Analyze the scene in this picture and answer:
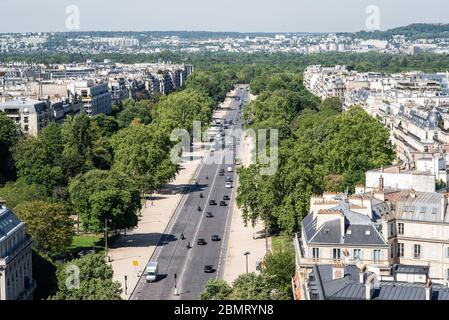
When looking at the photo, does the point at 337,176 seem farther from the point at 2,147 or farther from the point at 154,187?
the point at 2,147

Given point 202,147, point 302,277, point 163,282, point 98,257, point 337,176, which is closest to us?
point 302,277

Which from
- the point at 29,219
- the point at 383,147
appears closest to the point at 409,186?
the point at 29,219

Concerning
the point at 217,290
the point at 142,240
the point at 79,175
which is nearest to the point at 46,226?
the point at 142,240

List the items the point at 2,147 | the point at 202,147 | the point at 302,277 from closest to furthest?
the point at 302,277 < the point at 2,147 < the point at 202,147

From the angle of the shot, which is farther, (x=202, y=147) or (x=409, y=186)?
(x=202, y=147)

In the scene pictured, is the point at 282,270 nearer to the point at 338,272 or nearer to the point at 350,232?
the point at 350,232

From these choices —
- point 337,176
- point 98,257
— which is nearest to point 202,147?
point 337,176

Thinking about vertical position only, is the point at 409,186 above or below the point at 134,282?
above
